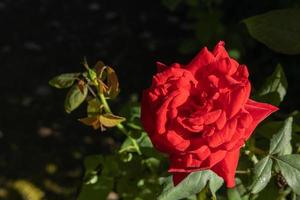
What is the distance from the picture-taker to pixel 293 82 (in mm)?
2625

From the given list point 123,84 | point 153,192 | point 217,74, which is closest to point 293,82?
point 123,84

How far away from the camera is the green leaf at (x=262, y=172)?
1283 mm

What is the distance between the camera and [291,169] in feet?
4.18

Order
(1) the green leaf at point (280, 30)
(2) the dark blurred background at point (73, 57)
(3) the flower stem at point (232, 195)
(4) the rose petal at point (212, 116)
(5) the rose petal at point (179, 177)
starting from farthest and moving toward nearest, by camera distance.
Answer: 1. (2) the dark blurred background at point (73, 57)
2. (1) the green leaf at point (280, 30)
3. (3) the flower stem at point (232, 195)
4. (5) the rose petal at point (179, 177)
5. (4) the rose petal at point (212, 116)

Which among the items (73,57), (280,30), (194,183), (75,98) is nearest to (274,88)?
(280,30)

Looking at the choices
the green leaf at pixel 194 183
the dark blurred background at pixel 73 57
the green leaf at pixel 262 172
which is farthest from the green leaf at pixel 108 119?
the dark blurred background at pixel 73 57

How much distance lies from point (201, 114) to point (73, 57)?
2.05 m

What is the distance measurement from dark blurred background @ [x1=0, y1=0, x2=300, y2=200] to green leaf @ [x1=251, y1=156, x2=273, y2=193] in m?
0.99

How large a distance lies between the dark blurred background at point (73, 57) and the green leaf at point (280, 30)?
647mm

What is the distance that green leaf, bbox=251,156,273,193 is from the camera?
4.21 feet

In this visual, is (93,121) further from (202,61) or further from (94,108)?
(202,61)

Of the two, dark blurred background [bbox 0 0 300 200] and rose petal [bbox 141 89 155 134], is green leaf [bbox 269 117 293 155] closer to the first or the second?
rose petal [bbox 141 89 155 134]

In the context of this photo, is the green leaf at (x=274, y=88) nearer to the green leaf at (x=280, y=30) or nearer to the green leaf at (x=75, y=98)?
the green leaf at (x=280, y=30)

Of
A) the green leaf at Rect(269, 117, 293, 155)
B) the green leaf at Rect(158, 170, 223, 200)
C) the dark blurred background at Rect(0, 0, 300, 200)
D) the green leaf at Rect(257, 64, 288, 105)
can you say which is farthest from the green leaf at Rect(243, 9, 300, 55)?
the dark blurred background at Rect(0, 0, 300, 200)
